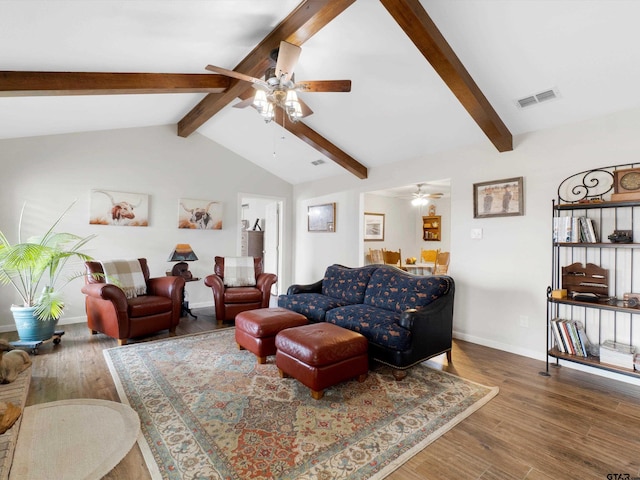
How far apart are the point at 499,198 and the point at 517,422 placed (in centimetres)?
236

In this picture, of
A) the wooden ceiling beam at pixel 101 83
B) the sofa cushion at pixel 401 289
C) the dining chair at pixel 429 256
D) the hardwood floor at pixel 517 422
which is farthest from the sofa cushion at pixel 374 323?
the dining chair at pixel 429 256

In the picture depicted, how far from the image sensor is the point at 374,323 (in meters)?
2.96

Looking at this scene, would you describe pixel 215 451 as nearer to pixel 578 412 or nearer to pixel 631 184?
pixel 578 412

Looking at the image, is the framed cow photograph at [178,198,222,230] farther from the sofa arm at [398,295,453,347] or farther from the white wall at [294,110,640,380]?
the sofa arm at [398,295,453,347]

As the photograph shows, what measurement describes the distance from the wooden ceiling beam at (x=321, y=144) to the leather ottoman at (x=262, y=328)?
2.66 m

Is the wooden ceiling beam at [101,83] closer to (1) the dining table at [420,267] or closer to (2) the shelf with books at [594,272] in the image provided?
(2) the shelf with books at [594,272]

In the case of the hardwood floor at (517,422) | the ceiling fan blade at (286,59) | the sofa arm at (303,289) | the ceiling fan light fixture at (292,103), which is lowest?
the hardwood floor at (517,422)

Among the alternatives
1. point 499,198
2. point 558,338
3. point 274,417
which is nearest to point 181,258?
point 274,417

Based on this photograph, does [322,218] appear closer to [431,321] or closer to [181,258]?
[181,258]

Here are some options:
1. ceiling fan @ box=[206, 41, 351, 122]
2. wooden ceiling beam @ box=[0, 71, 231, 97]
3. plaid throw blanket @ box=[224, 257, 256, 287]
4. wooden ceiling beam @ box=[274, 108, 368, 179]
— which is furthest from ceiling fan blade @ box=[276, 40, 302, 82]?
plaid throw blanket @ box=[224, 257, 256, 287]

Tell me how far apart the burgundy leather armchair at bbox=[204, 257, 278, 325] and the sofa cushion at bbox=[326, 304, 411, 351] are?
63.5 inches

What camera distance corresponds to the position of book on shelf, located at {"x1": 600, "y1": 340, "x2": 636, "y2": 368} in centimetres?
255

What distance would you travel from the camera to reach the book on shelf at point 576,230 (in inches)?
113

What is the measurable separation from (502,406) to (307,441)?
4.88ft
